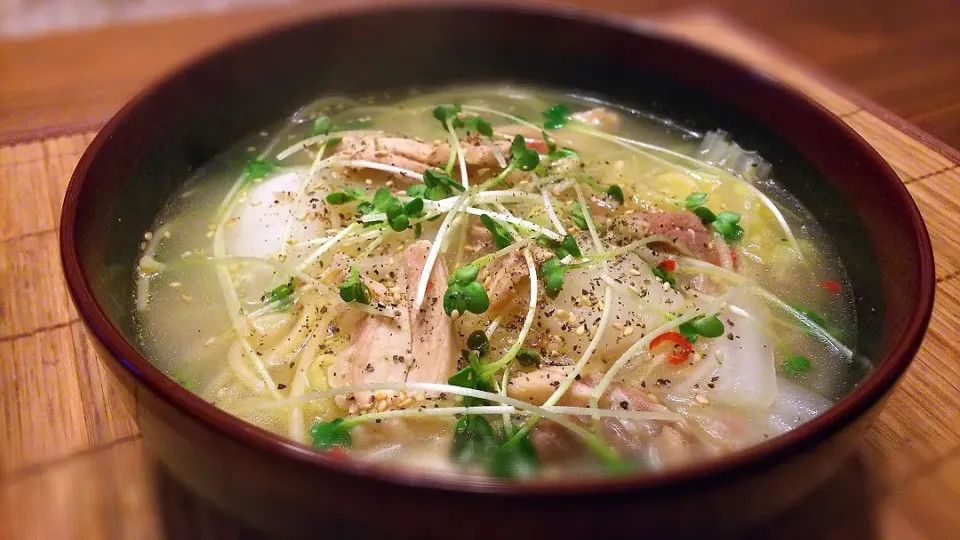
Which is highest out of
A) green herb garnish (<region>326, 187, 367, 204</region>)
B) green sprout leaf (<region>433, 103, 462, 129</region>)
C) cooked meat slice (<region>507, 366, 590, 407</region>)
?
green sprout leaf (<region>433, 103, 462, 129</region>)

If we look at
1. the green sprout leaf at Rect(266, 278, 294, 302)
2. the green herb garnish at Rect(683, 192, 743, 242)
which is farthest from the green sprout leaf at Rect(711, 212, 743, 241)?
the green sprout leaf at Rect(266, 278, 294, 302)

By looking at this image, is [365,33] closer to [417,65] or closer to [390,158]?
[417,65]

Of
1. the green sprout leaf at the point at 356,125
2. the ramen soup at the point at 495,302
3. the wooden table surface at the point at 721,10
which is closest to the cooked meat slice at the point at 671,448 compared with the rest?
the ramen soup at the point at 495,302

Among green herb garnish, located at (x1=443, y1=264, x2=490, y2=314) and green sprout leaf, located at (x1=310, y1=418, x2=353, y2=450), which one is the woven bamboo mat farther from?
green herb garnish, located at (x1=443, y1=264, x2=490, y2=314)

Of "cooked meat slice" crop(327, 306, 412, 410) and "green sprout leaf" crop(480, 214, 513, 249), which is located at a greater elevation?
"green sprout leaf" crop(480, 214, 513, 249)

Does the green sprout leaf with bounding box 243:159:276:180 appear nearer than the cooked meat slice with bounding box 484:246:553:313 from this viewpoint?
No

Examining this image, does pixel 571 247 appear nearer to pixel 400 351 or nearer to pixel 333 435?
pixel 400 351

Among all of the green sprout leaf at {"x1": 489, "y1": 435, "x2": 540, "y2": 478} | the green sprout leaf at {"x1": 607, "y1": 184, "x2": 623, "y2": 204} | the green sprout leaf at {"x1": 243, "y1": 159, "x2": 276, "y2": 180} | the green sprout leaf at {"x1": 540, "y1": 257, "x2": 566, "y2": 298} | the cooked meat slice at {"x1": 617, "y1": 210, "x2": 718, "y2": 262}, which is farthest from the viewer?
the green sprout leaf at {"x1": 243, "y1": 159, "x2": 276, "y2": 180}

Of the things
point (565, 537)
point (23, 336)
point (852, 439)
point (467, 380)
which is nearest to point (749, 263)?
point (852, 439)
